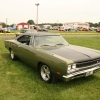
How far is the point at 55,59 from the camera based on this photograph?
3.82 m

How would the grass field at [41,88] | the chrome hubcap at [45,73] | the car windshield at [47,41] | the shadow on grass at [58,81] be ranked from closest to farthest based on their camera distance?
the grass field at [41,88], the shadow on grass at [58,81], the chrome hubcap at [45,73], the car windshield at [47,41]

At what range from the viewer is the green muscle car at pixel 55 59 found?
145 inches

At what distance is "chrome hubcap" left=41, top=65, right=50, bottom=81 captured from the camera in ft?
14.0

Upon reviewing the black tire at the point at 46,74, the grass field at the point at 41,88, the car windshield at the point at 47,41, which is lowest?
the grass field at the point at 41,88

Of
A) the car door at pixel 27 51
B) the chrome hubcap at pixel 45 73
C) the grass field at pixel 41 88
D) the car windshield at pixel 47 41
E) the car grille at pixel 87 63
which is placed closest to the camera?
Answer: the grass field at pixel 41 88

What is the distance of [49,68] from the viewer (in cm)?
404

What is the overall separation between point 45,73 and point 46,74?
0.14ft

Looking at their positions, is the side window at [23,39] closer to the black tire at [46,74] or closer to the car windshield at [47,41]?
the car windshield at [47,41]

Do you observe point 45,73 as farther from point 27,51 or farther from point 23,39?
point 23,39

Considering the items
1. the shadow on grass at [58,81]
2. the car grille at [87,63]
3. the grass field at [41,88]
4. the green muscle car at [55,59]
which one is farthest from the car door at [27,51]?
the car grille at [87,63]

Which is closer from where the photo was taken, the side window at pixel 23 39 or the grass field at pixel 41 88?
the grass field at pixel 41 88

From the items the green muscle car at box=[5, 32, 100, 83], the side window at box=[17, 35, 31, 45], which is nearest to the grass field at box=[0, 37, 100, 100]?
the green muscle car at box=[5, 32, 100, 83]

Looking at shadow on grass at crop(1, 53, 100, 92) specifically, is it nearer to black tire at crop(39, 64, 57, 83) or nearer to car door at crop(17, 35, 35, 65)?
black tire at crop(39, 64, 57, 83)

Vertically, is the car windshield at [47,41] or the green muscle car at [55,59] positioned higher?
the car windshield at [47,41]
